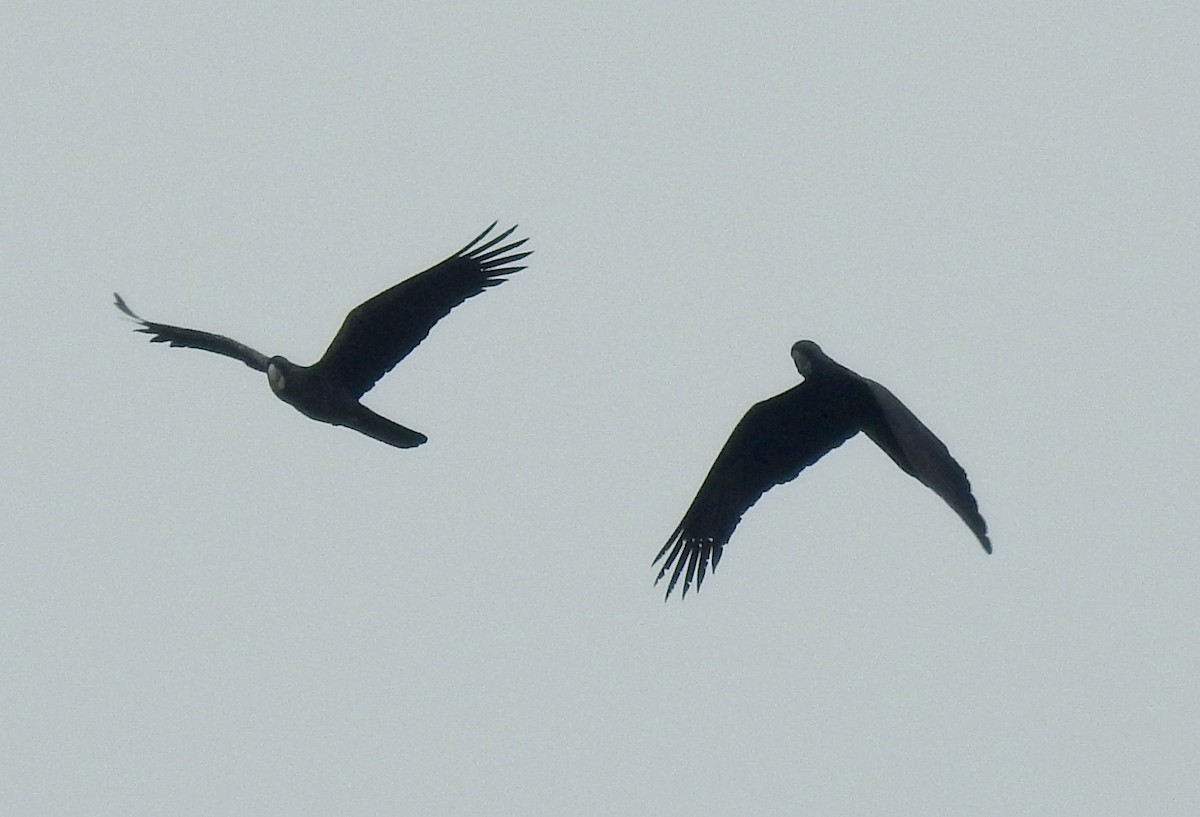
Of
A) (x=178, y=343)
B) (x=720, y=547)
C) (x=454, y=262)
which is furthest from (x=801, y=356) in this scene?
(x=178, y=343)

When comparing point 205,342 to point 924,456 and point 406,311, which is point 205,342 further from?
point 924,456

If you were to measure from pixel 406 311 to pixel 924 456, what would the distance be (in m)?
2.78

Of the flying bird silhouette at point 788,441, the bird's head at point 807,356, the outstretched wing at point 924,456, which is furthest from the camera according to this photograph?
the bird's head at point 807,356

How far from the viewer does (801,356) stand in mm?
10883

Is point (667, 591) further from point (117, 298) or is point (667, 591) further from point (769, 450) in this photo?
point (117, 298)

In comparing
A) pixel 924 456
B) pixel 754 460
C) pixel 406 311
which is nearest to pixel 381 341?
pixel 406 311

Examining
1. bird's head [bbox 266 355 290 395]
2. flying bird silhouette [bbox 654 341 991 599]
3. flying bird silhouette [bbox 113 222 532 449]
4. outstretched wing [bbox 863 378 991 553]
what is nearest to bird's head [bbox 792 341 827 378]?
flying bird silhouette [bbox 654 341 991 599]

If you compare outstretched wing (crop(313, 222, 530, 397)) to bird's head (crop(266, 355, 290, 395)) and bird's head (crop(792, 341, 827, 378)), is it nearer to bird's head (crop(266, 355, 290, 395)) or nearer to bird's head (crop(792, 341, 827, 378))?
bird's head (crop(266, 355, 290, 395))

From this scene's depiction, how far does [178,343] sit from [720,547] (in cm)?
318

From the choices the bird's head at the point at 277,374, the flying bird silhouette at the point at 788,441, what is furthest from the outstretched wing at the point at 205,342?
the flying bird silhouette at the point at 788,441

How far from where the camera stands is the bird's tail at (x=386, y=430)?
1064 cm

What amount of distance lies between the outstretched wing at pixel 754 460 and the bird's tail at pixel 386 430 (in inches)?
63.2

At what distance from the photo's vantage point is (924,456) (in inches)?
390

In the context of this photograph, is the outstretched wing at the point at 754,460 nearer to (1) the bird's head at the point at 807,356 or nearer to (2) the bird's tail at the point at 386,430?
(1) the bird's head at the point at 807,356
